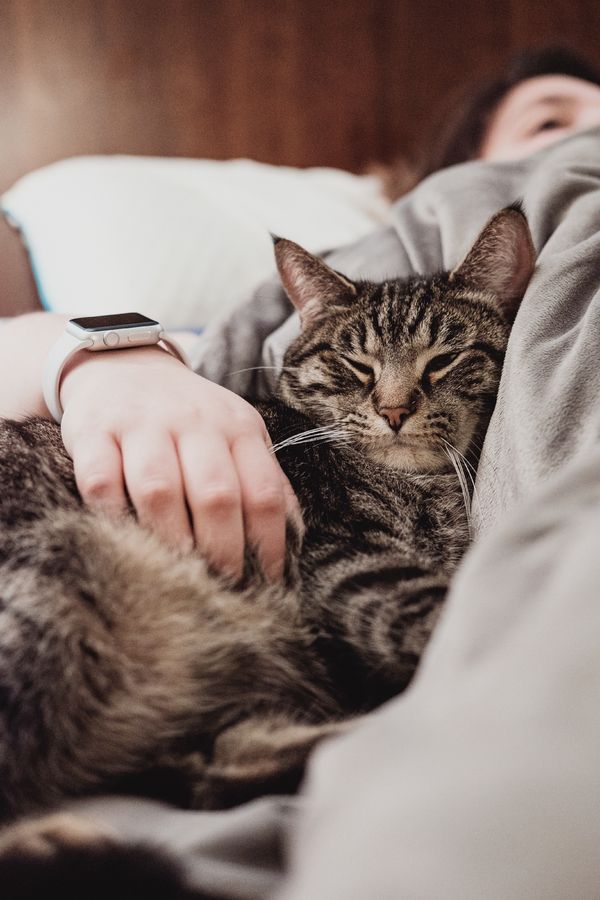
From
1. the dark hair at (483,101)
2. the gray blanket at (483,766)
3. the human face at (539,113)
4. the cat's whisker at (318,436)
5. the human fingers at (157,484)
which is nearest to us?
the gray blanket at (483,766)

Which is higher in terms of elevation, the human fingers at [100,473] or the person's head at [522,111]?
the person's head at [522,111]

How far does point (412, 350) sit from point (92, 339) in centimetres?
41

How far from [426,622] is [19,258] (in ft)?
5.68

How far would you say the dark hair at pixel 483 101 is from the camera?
5.71 ft

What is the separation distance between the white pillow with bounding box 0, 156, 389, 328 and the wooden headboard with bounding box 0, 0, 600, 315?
0.28m

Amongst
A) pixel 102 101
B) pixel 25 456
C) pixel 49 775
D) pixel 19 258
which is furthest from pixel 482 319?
pixel 102 101

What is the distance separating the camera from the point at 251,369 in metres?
1.02

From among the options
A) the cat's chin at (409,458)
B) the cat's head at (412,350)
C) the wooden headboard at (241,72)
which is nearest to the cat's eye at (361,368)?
the cat's head at (412,350)

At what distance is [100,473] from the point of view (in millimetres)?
661

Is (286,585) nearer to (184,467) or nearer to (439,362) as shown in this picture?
(184,467)

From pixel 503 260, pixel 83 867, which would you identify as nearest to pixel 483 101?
pixel 503 260

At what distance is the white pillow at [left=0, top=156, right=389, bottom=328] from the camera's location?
65.3 inches

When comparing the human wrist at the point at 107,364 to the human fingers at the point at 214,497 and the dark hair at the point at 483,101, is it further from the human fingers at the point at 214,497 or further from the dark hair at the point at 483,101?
the dark hair at the point at 483,101

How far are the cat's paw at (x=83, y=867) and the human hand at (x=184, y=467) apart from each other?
27 centimetres
